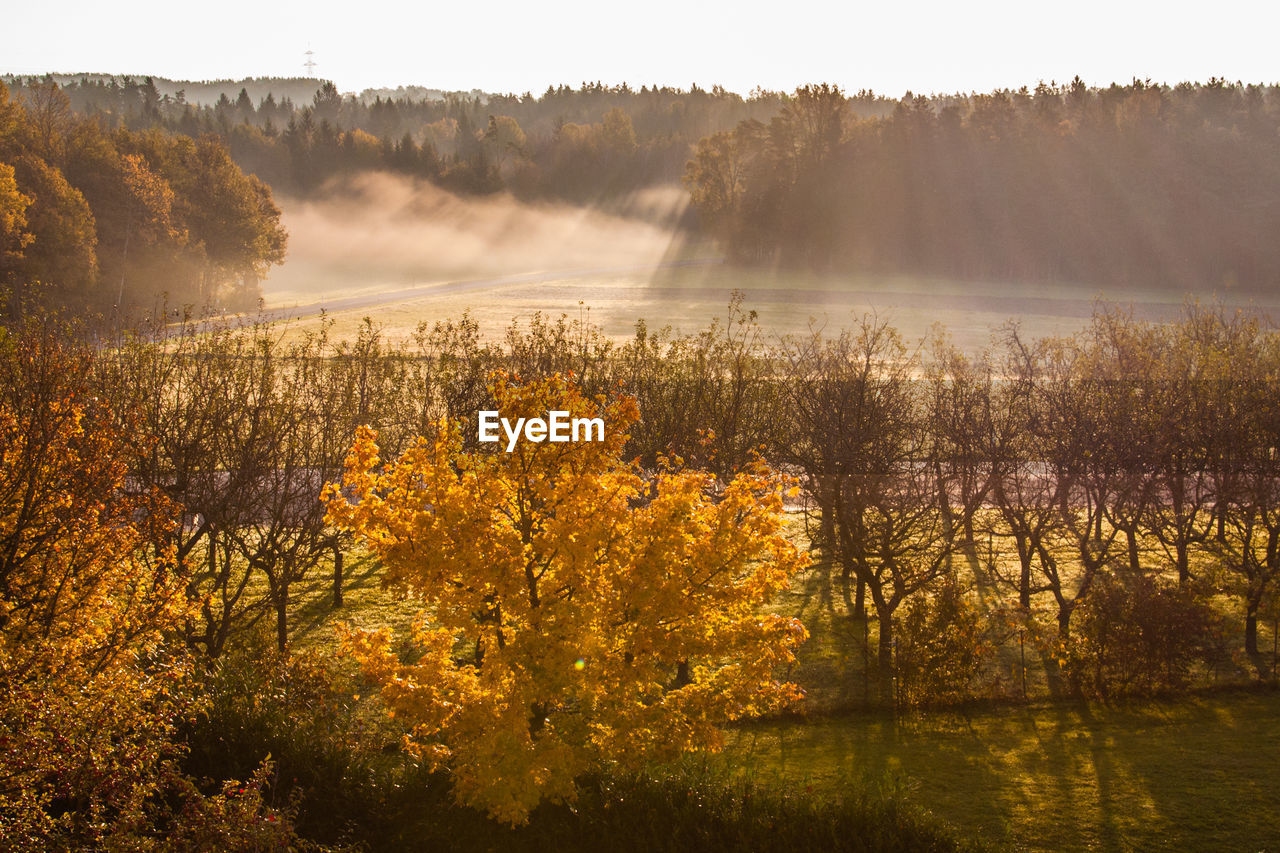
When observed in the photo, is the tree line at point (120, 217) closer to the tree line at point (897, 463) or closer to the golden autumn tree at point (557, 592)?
the tree line at point (897, 463)

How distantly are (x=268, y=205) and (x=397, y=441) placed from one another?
272ft

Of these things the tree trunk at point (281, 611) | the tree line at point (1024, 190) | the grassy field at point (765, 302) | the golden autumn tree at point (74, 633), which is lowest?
the tree trunk at point (281, 611)

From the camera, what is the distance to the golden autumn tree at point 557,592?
57.7 ft

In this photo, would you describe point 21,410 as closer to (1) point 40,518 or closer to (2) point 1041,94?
(1) point 40,518

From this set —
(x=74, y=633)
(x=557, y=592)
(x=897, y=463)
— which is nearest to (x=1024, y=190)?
(x=897, y=463)

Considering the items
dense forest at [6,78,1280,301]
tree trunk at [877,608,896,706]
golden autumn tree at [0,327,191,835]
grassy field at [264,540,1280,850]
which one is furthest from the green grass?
dense forest at [6,78,1280,301]

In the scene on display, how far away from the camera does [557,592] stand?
742 inches

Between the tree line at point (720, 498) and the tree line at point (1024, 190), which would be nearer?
the tree line at point (720, 498)

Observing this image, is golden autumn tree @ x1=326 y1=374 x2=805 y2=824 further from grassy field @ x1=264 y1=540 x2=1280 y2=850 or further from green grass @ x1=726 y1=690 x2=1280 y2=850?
green grass @ x1=726 y1=690 x2=1280 y2=850

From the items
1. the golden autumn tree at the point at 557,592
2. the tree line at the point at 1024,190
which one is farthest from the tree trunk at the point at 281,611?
the tree line at the point at 1024,190

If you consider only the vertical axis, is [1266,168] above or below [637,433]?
above

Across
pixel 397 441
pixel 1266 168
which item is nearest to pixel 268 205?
pixel 397 441

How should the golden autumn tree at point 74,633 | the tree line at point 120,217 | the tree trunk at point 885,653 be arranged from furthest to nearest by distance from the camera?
the tree line at point 120,217, the tree trunk at point 885,653, the golden autumn tree at point 74,633

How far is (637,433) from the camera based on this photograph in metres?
39.9
